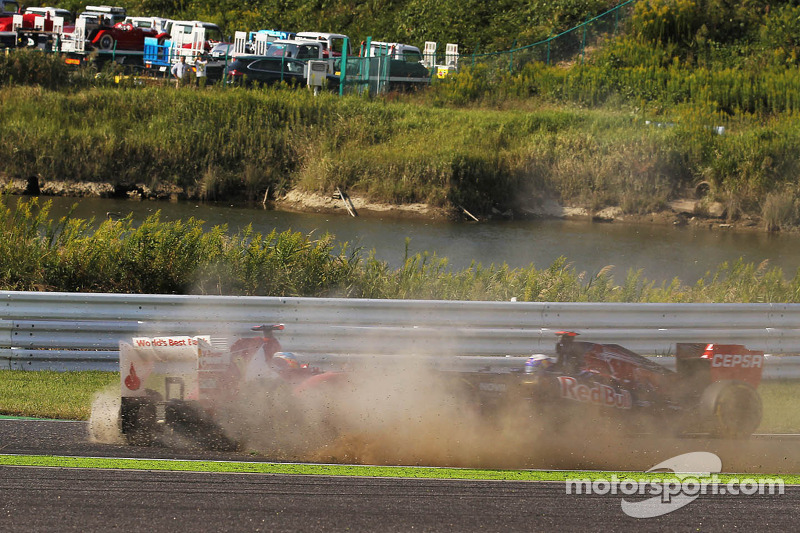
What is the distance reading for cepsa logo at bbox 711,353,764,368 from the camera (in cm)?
796

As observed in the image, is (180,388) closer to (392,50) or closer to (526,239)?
(526,239)

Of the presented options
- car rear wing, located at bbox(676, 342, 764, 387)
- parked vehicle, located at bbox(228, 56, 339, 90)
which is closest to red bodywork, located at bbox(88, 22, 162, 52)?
parked vehicle, located at bbox(228, 56, 339, 90)

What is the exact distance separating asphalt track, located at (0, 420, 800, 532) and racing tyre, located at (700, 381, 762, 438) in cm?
113

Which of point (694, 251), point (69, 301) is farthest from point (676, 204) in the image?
point (69, 301)

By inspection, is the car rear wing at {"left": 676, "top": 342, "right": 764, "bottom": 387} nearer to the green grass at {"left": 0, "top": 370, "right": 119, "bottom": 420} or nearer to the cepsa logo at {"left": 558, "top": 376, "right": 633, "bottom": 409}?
the cepsa logo at {"left": 558, "top": 376, "right": 633, "bottom": 409}

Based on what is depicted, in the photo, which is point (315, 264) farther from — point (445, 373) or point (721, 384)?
point (721, 384)

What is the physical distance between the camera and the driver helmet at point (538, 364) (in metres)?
7.96

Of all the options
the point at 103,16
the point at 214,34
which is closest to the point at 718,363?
the point at 103,16

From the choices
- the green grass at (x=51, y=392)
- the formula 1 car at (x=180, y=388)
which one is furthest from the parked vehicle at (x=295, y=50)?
the formula 1 car at (x=180, y=388)

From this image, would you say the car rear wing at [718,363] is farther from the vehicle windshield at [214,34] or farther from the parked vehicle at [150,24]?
the parked vehicle at [150,24]

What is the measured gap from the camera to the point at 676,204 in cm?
2720

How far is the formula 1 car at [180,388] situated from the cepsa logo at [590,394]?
2404mm

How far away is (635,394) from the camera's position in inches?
306

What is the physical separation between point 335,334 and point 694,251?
53.2 feet
